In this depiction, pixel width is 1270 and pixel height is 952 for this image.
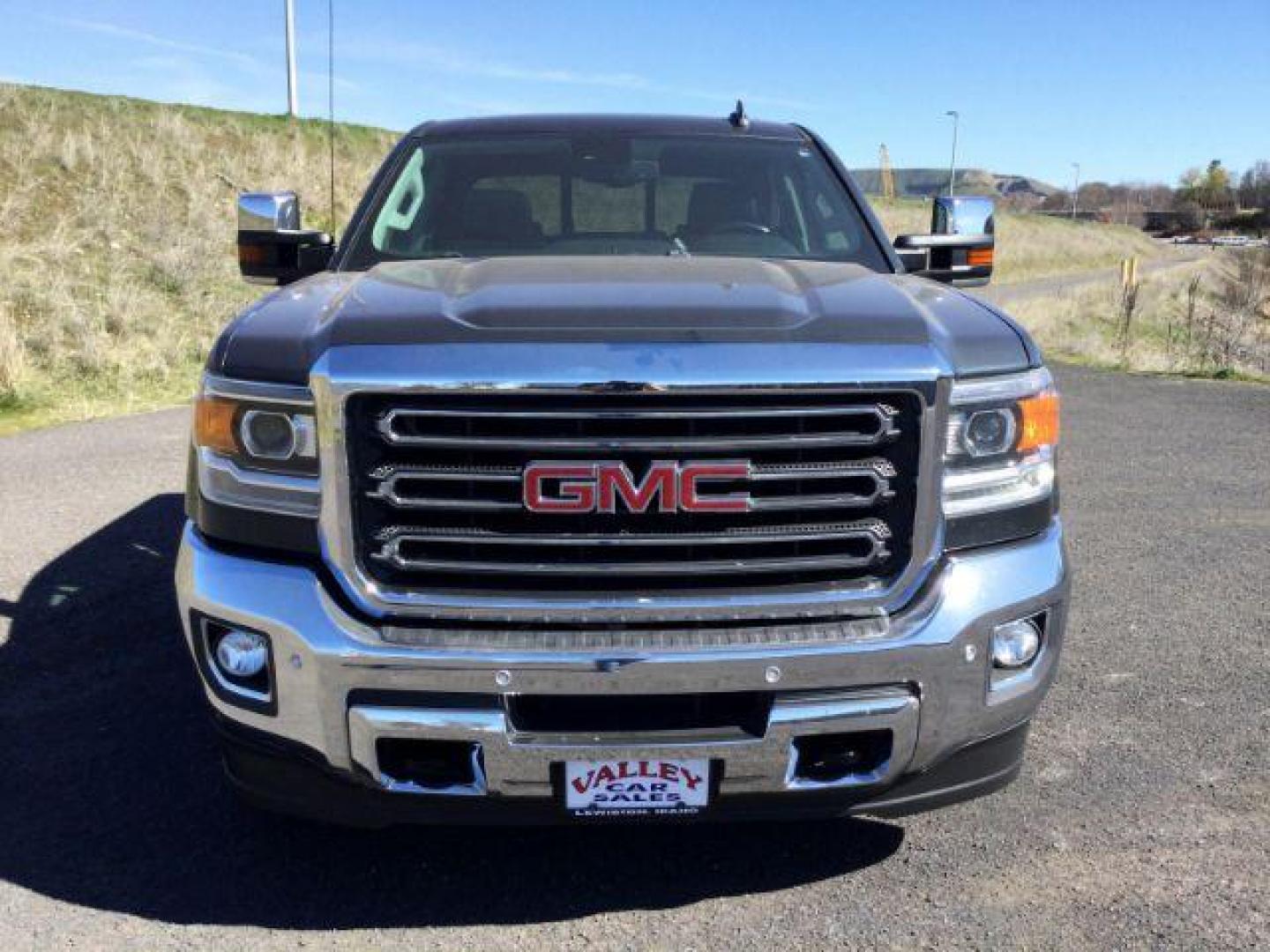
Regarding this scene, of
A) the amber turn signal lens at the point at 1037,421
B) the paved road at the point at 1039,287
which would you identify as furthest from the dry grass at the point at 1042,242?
the amber turn signal lens at the point at 1037,421

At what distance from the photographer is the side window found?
12.5ft

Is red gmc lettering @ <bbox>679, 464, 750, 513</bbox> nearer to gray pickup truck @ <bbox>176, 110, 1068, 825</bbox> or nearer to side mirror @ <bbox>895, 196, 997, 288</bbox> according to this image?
gray pickup truck @ <bbox>176, 110, 1068, 825</bbox>

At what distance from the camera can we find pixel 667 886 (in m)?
2.83

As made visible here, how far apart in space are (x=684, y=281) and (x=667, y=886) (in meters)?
1.53

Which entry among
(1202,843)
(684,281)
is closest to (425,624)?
(684,281)

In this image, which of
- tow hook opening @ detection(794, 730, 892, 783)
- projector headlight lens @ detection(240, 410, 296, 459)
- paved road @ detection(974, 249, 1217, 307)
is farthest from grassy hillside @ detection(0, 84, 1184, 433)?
paved road @ detection(974, 249, 1217, 307)

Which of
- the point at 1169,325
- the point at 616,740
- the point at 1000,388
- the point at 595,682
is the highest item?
the point at 1000,388

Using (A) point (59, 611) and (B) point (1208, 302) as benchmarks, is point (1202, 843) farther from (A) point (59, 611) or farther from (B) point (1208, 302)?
(B) point (1208, 302)

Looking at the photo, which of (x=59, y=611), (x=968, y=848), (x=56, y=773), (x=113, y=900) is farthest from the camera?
(x=59, y=611)

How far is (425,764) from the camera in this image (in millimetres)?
2436

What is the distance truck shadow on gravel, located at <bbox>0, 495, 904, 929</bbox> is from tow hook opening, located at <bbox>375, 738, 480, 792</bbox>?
47 centimetres

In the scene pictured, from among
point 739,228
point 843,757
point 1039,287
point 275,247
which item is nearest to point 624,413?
point 843,757

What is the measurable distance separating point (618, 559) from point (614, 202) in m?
1.96

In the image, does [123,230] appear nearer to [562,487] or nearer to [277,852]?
[277,852]
